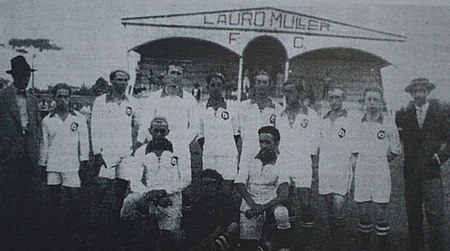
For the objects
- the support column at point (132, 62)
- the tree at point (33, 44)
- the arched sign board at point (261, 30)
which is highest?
the arched sign board at point (261, 30)

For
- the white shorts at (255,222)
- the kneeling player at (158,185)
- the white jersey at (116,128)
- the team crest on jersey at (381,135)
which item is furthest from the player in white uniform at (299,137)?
the white jersey at (116,128)

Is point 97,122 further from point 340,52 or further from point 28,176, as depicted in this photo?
point 340,52

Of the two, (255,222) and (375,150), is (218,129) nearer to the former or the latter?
(255,222)

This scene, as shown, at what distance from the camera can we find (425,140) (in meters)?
2.19

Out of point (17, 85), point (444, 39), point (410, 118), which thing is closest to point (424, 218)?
point (410, 118)

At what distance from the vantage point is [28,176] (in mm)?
2203

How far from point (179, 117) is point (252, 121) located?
1.06ft

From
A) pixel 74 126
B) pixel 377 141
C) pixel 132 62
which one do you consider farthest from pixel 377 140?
pixel 74 126

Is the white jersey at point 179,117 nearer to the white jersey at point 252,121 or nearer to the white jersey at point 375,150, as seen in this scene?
the white jersey at point 252,121

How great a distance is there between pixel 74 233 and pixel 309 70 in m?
1.28

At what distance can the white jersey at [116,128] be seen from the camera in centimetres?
218

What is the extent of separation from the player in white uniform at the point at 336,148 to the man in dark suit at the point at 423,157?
23 centimetres

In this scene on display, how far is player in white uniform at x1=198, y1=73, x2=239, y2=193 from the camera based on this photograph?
85.5 inches

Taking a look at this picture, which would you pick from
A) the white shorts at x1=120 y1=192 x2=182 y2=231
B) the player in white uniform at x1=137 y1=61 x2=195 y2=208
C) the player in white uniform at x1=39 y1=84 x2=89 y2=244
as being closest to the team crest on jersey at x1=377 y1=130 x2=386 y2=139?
the player in white uniform at x1=137 y1=61 x2=195 y2=208
